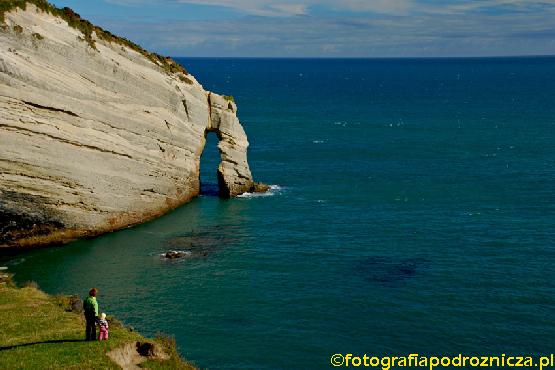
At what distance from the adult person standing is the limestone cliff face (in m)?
23.8

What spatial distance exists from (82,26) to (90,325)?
3614cm

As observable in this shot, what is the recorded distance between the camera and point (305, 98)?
181500mm

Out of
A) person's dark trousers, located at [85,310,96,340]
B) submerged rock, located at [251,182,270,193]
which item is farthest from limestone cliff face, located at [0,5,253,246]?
person's dark trousers, located at [85,310,96,340]

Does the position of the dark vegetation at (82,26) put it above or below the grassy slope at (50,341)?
above

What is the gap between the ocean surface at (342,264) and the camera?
35781 mm

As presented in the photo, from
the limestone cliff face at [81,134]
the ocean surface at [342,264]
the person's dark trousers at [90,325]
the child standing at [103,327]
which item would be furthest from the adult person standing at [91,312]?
the limestone cliff face at [81,134]

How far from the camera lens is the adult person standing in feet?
89.5

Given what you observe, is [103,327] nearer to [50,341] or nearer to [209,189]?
[50,341]

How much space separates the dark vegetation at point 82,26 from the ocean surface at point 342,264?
54.4 ft

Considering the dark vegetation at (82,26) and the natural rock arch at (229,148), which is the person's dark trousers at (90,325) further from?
the natural rock arch at (229,148)

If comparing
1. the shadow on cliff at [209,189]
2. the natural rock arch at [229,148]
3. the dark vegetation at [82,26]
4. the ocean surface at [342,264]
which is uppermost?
the dark vegetation at [82,26]

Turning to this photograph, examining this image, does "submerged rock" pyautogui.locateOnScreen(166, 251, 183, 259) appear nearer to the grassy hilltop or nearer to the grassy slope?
the grassy hilltop

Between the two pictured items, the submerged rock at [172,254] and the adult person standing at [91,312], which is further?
the submerged rock at [172,254]

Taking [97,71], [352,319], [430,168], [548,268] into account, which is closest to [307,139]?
[430,168]
